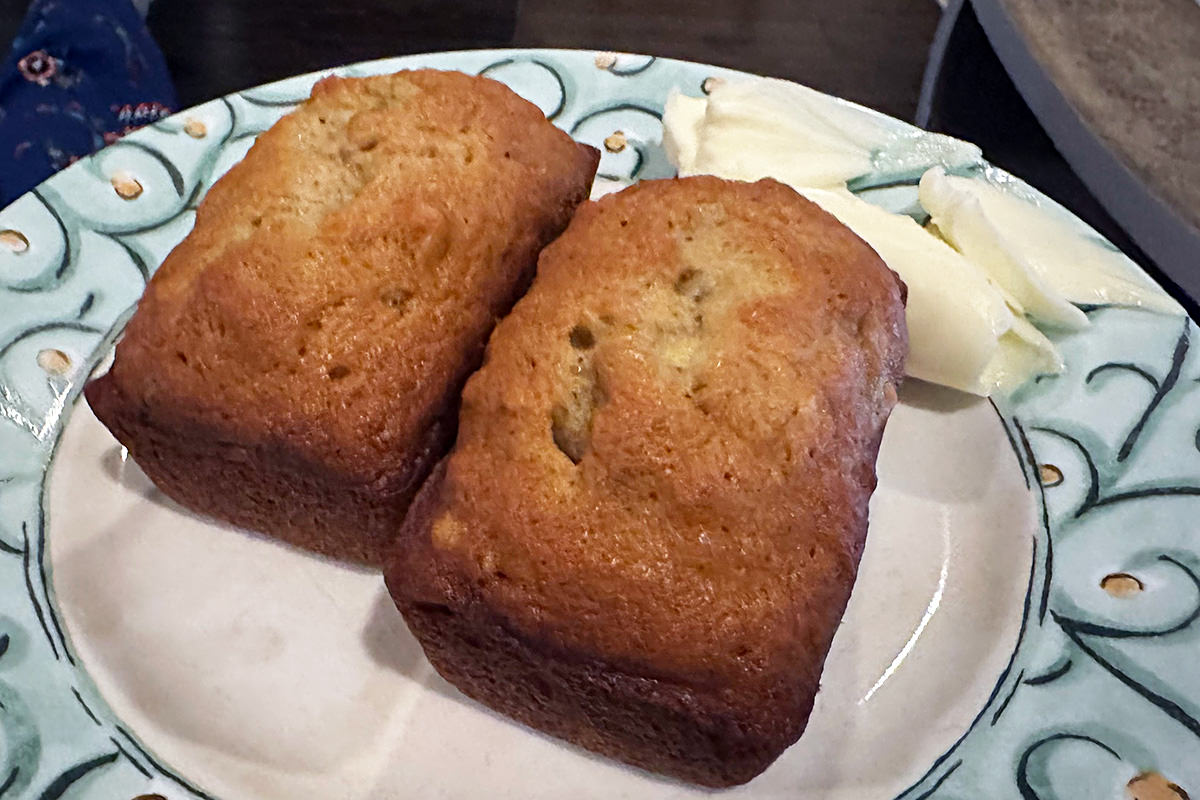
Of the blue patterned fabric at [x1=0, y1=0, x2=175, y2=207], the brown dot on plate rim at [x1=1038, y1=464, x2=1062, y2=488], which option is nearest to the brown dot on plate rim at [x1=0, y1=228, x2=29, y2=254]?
the blue patterned fabric at [x1=0, y1=0, x2=175, y2=207]

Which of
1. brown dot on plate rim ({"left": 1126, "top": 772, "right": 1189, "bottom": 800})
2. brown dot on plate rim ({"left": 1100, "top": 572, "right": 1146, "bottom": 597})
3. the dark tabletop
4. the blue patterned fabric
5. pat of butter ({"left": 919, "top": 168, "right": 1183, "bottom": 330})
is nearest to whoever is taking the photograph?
brown dot on plate rim ({"left": 1126, "top": 772, "right": 1189, "bottom": 800})

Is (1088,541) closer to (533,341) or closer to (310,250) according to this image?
(533,341)

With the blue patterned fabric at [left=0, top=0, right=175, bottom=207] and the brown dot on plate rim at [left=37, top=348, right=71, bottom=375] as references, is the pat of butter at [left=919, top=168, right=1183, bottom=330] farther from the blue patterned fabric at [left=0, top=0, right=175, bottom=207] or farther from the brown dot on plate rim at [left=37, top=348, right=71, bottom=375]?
the blue patterned fabric at [left=0, top=0, right=175, bottom=207]

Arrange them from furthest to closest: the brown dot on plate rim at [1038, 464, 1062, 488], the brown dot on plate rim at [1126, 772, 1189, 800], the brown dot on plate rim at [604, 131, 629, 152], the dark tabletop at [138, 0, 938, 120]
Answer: the dark tabletop at [138, 0, 938, 120] → the brown dot on plate rim at [604, 131, 629, 152] → the brown dot on plate rim at [1038, 464, 1062, 488] → the brown dot on plate rim at [1126, 772, 1189, 800]

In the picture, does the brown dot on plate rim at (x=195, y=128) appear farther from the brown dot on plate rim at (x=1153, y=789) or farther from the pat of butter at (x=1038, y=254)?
the brown dot on plate rim at (x=1153, y=789)

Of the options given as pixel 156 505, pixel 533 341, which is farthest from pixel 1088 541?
pixel 156 505

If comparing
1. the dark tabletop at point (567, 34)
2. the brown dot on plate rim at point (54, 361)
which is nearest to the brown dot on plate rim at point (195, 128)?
the brown dot on plate rim at point (54, 361)
